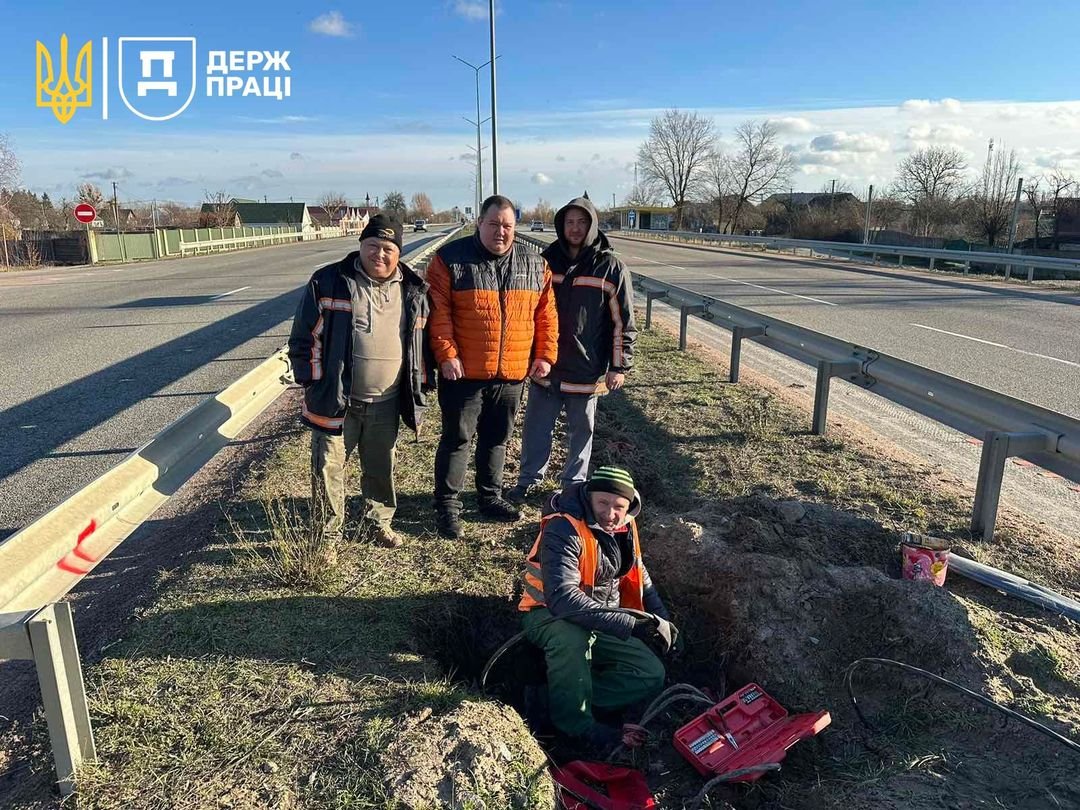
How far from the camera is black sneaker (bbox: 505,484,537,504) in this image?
4.86 metres

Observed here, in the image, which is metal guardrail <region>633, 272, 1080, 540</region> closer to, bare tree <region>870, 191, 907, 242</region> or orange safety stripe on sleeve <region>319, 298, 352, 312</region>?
orange safety stripe on sleeve <region>319, 298, 352, 312</region>

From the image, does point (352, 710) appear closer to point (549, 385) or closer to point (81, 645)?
point (81, 645)

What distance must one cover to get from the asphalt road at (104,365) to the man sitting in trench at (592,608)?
98.5 inches

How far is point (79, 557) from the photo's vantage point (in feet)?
7.97

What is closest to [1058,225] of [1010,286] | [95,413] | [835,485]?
[1010,286]

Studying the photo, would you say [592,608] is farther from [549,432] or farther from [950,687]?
[549,432]

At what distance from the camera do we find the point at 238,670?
112 inches

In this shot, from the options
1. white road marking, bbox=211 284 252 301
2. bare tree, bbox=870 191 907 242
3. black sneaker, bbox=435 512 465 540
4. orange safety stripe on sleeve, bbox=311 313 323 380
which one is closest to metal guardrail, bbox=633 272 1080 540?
black sneaker, bbox=435 512 465 540

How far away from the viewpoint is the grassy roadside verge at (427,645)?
238 cm

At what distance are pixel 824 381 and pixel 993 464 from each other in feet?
6.11

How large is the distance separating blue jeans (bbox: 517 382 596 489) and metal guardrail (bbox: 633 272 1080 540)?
7.01ft

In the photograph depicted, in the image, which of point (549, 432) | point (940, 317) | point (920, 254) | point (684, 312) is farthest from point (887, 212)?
point (549, 432)

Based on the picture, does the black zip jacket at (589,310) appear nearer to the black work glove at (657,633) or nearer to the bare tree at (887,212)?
the black work glove at (657,633)

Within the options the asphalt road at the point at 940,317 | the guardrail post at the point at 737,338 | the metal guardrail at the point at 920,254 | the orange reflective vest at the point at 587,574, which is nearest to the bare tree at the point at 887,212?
the metal guardrail at the point at 920,254
